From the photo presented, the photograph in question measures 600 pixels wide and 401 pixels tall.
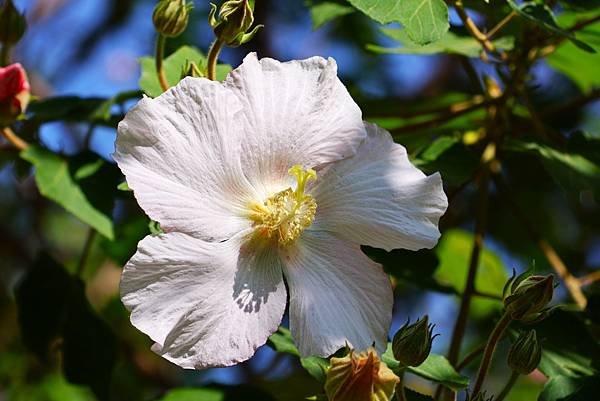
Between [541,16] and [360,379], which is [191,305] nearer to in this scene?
[360,379]

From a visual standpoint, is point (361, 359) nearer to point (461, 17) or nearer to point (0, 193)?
point (461, 17)

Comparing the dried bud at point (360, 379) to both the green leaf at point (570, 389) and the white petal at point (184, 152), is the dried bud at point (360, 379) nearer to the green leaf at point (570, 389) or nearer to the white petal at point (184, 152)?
the white petal at point (184, 152)

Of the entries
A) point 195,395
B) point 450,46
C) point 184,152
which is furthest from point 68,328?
point 450,46

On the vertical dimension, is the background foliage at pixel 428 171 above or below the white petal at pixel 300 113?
below

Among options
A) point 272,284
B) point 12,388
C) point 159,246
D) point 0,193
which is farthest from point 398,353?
point 0,193

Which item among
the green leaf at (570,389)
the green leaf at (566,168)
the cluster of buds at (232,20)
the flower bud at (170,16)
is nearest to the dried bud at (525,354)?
the green leaf at (570,389)

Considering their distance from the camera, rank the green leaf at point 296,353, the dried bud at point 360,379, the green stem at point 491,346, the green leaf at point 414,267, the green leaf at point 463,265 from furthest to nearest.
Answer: the green leaf at point 463,265, the green leaf at point 414,267, the green leaf at point 296,353, the green stem at point 491,346, the dried bud at point 360,379
